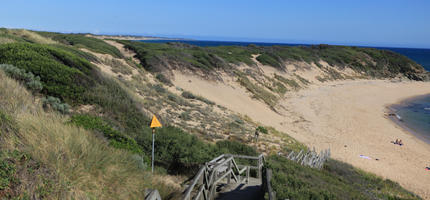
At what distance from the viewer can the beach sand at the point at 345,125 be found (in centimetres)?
1634

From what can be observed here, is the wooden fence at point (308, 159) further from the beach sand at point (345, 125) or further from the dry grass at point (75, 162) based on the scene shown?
the dry grass at point (75, 162)

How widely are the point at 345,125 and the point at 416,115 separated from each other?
513 inches

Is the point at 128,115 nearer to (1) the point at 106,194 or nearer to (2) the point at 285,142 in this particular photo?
(1) the point at 106,194

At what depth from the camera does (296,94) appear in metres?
36.4

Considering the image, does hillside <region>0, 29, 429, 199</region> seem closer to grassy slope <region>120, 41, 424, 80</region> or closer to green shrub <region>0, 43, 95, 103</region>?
green shrub <region>0, 43, 95, 103</region>

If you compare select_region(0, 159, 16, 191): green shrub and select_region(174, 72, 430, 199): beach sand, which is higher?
select_region(0, 159, 16, 191): green shrub

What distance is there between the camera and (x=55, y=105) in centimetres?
852

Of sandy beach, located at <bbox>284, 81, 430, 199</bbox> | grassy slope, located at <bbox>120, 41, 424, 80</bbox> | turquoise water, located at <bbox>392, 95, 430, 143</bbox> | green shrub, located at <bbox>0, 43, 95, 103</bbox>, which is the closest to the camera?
green shrub, located at <bbox>0, 43, 95, 103</bbox>

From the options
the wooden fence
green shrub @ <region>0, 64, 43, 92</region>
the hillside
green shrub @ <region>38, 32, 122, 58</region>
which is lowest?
the wooden fence

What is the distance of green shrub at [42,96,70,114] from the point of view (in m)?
8.48

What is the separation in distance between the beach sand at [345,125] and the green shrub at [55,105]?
14.7 m

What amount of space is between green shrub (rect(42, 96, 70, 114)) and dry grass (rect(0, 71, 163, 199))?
430cm

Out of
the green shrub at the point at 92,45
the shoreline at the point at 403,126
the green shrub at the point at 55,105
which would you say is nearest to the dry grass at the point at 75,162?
the green shrub at the point at 55,105

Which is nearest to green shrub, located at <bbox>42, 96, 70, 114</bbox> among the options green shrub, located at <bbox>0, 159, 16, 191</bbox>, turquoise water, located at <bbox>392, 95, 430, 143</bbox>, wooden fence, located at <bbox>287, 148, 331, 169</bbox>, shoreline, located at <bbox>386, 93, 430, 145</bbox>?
green shrub, located at <bbox>0, 159, 16, 191</bbox>
